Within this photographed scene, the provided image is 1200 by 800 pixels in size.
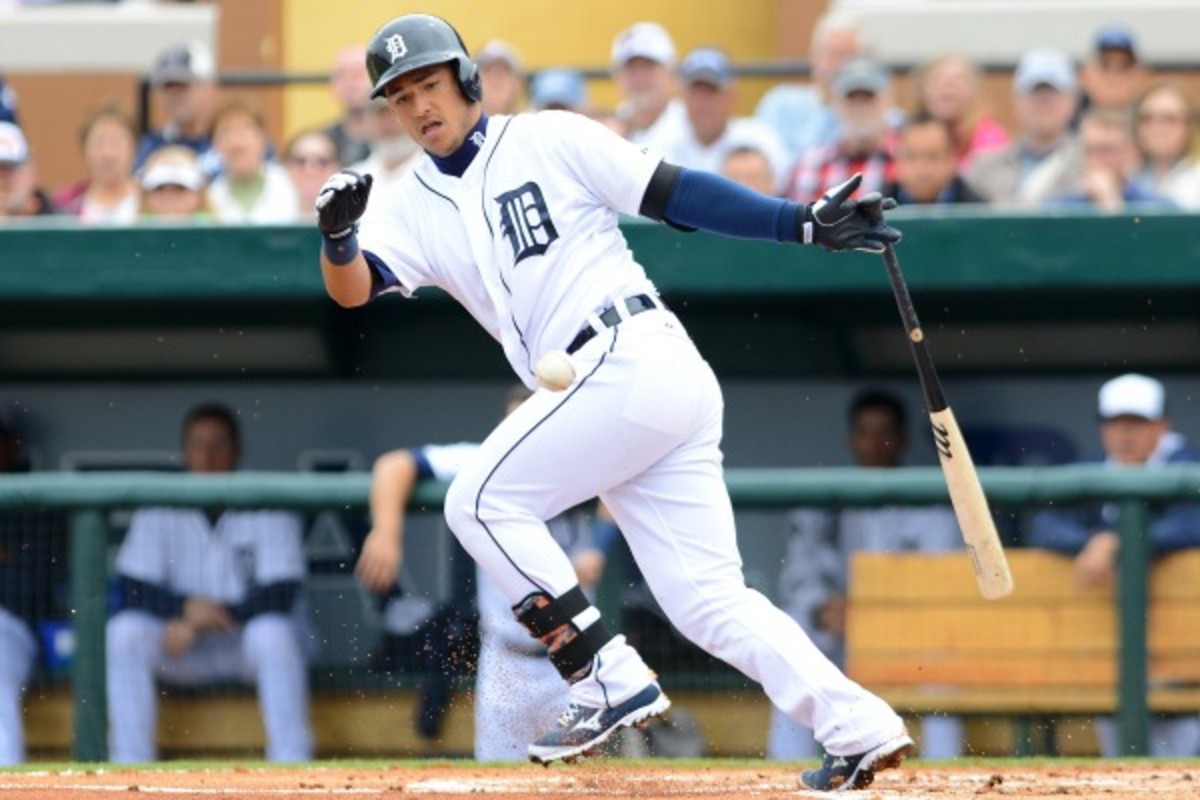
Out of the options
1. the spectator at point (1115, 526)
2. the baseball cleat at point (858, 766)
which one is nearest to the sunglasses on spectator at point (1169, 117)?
the spectator at point (1115, 526)

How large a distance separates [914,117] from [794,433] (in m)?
1.27

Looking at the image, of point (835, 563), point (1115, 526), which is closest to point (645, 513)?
point (835, 563)

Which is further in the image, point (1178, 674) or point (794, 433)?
point (794, 433)

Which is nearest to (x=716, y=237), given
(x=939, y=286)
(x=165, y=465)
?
(x=939, y=286)

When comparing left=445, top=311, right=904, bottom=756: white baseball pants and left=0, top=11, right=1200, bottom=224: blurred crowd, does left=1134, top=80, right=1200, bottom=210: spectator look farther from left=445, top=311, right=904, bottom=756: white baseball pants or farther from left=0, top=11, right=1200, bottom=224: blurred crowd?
left=445, top=311, right=904, bottom=756: white baseball pants

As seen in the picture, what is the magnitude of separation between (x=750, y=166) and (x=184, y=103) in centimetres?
231

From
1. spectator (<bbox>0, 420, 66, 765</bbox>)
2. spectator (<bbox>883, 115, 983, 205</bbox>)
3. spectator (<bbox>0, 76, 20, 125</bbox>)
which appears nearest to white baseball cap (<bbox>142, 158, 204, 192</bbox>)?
spectator (<bbox>0, 76, 20, 125</bbox>)

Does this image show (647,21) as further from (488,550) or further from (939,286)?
(488,550)

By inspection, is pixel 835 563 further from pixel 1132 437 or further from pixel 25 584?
pixel 25 584

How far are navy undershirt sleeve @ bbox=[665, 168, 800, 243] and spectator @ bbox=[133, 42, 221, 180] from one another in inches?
179

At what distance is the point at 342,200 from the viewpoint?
5508 millimetres

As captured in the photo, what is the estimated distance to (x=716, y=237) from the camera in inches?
336

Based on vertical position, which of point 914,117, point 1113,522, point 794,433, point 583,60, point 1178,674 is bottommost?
point 1178,674

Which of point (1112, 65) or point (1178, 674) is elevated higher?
point (1112, 65)
